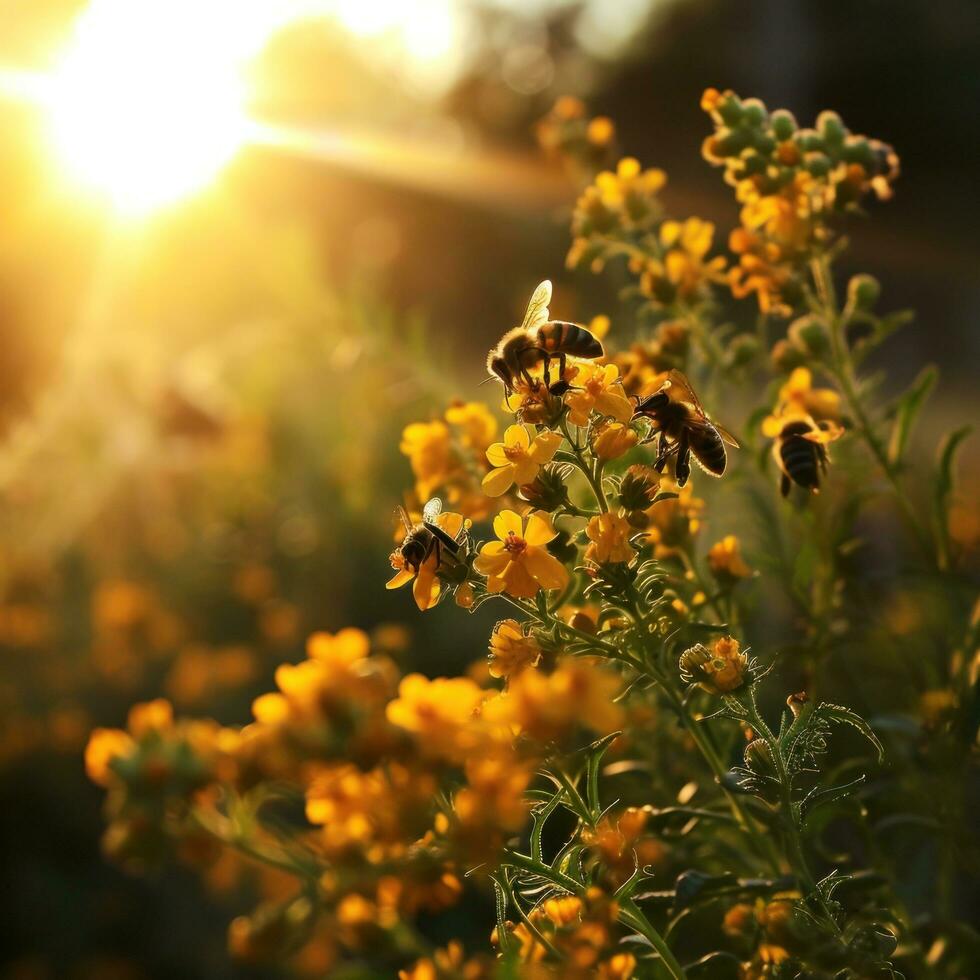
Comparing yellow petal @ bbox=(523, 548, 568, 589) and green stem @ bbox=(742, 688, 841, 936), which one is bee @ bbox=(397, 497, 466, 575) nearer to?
yellow petal @ bbox=(523, 548, 568, 589)

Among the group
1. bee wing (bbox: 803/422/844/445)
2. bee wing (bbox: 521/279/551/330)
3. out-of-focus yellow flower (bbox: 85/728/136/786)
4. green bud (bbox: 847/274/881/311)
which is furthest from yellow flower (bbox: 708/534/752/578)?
out-of-focus yellow flower (bbox: 85/728/136/786)

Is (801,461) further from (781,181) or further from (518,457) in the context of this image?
(781,181)

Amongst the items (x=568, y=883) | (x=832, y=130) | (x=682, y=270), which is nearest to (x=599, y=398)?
(x=568, y=883)

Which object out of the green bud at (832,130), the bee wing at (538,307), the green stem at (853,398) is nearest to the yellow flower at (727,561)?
the green stem at (853,398)

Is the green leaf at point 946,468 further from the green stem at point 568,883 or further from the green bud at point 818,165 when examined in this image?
the green stem at point 568,883

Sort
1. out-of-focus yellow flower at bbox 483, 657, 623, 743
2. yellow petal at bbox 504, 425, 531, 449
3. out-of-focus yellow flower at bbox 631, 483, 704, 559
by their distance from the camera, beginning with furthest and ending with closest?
out-of-focus yellow flower at bbox 631, 483, 704, 559
yellow petal at bbox 504, 425, 531, 449
out-of-focus yellow flower at bbox 483, 657, 623, 743

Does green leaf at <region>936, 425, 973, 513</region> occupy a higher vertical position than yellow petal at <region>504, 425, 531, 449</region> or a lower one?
higher
